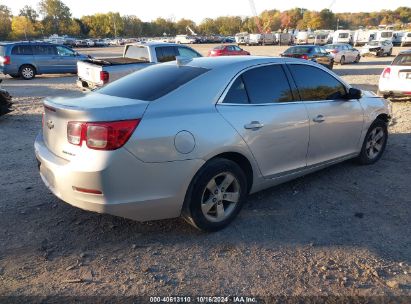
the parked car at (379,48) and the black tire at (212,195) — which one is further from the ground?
the parked car at (379,48)

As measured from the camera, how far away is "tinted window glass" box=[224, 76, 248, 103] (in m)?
3.77

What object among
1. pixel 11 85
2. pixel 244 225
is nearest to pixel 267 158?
pixel 244 225

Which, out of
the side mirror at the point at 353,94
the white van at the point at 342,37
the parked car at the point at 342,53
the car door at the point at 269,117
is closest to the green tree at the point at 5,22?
the white van at the point at 342,37

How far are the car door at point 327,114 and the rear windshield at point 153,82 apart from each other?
51.7 inches

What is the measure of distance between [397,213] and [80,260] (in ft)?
10.8

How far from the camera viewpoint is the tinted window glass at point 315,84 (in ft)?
14.7

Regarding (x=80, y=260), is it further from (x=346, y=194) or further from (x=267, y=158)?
(x=346, y=194)

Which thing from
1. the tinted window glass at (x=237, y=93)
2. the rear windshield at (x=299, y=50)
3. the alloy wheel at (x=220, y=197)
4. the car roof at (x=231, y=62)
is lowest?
the alloy wheel at (x=220, y=197)

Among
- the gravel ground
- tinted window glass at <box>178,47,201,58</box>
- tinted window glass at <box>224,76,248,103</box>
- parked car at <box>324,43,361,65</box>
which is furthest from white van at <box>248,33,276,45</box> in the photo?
tinted window glass at <box>224,76,248,103</box>

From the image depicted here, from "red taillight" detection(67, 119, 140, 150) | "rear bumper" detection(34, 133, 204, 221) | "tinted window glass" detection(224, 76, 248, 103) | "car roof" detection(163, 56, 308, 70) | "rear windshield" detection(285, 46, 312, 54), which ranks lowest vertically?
"rear bumper" detection(34, 133, 204, 221)

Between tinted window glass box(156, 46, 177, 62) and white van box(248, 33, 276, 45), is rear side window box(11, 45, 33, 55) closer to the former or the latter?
tinted window glass box(156, 46, 177, 62)

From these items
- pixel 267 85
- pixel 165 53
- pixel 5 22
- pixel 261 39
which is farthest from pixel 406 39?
pixel 5 22

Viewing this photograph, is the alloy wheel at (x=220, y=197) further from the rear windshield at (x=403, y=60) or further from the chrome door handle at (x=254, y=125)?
the rear windshield at (x=403, y=60)

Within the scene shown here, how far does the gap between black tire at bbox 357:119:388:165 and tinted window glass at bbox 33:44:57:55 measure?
1674 centimetres
